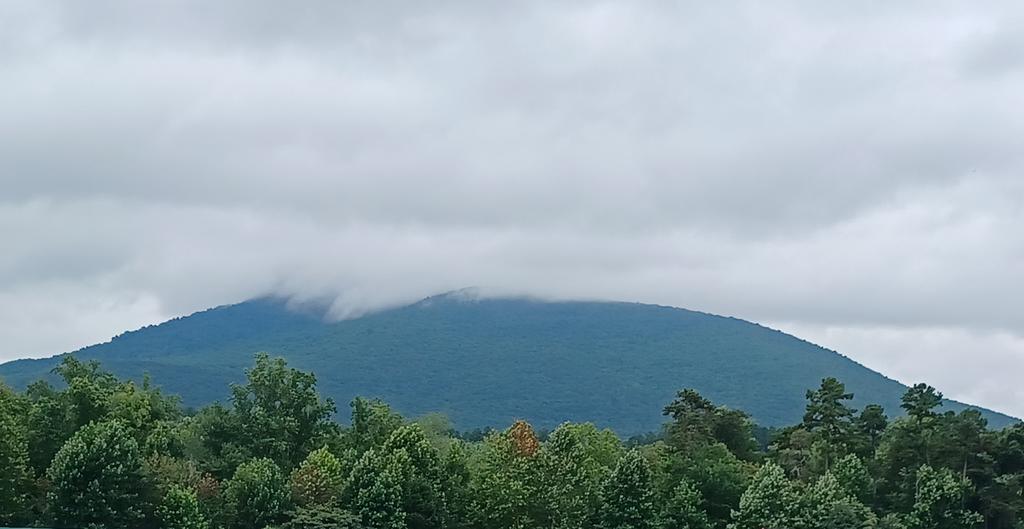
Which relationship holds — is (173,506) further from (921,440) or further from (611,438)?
(921,440)

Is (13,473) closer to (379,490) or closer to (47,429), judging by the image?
(47,429)

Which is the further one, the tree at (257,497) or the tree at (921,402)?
the tree at (921,402)

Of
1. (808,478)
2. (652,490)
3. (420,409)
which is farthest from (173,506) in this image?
(420,409)

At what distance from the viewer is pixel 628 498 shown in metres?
48.2

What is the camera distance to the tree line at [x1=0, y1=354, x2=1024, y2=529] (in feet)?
151

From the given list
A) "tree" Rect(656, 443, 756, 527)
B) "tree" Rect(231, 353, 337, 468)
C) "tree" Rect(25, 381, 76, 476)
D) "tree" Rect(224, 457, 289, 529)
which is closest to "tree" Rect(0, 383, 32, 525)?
"tree" Rect(25, 381, 76, 476)

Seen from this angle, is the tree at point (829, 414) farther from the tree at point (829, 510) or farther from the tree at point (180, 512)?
the tree at point (180, 512)

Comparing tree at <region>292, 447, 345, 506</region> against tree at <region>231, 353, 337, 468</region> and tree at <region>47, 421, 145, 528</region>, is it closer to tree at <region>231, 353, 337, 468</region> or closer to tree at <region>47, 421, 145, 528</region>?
tree at <region>231, 353, 337, 468</region>

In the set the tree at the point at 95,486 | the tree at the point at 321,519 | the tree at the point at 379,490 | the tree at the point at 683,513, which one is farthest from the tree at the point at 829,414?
the tree at the point at 95,486

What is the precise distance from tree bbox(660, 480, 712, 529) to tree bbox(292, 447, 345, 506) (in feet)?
44.5

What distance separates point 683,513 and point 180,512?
20.2 meters

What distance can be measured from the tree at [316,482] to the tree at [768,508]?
16.7 m

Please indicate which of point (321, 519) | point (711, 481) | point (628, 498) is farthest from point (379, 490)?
point (711, 481)

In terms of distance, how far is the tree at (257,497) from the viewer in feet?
152
